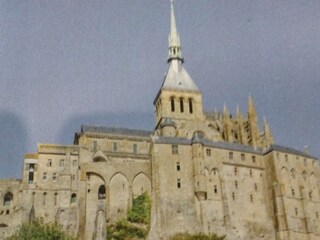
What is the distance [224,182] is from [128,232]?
13987 millimetres

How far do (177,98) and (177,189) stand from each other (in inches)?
1030

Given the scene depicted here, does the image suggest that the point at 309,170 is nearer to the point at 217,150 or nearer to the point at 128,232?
the point at 217,150

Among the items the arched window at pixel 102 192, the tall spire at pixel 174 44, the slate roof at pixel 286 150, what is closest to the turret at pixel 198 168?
the slate roof at pixel 286 150

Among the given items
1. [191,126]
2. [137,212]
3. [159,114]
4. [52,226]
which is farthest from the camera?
[159,114]

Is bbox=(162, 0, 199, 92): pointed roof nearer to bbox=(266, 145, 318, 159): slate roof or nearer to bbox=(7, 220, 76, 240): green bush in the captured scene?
bbox=(266, 145, 318, 159): slate roof

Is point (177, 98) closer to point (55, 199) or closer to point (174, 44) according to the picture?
point (174, 44)

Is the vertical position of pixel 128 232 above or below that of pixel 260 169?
below

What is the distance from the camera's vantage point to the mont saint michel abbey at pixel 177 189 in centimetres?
6844

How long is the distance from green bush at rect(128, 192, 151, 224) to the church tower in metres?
19.6

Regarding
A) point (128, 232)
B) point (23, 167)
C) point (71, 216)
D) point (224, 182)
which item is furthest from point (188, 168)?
point (23, 167)

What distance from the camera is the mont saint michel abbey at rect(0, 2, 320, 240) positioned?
68.4 meters

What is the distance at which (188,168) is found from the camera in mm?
70000

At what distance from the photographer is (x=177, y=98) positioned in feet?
301

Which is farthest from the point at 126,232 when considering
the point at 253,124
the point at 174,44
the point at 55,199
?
the point at 174,44
